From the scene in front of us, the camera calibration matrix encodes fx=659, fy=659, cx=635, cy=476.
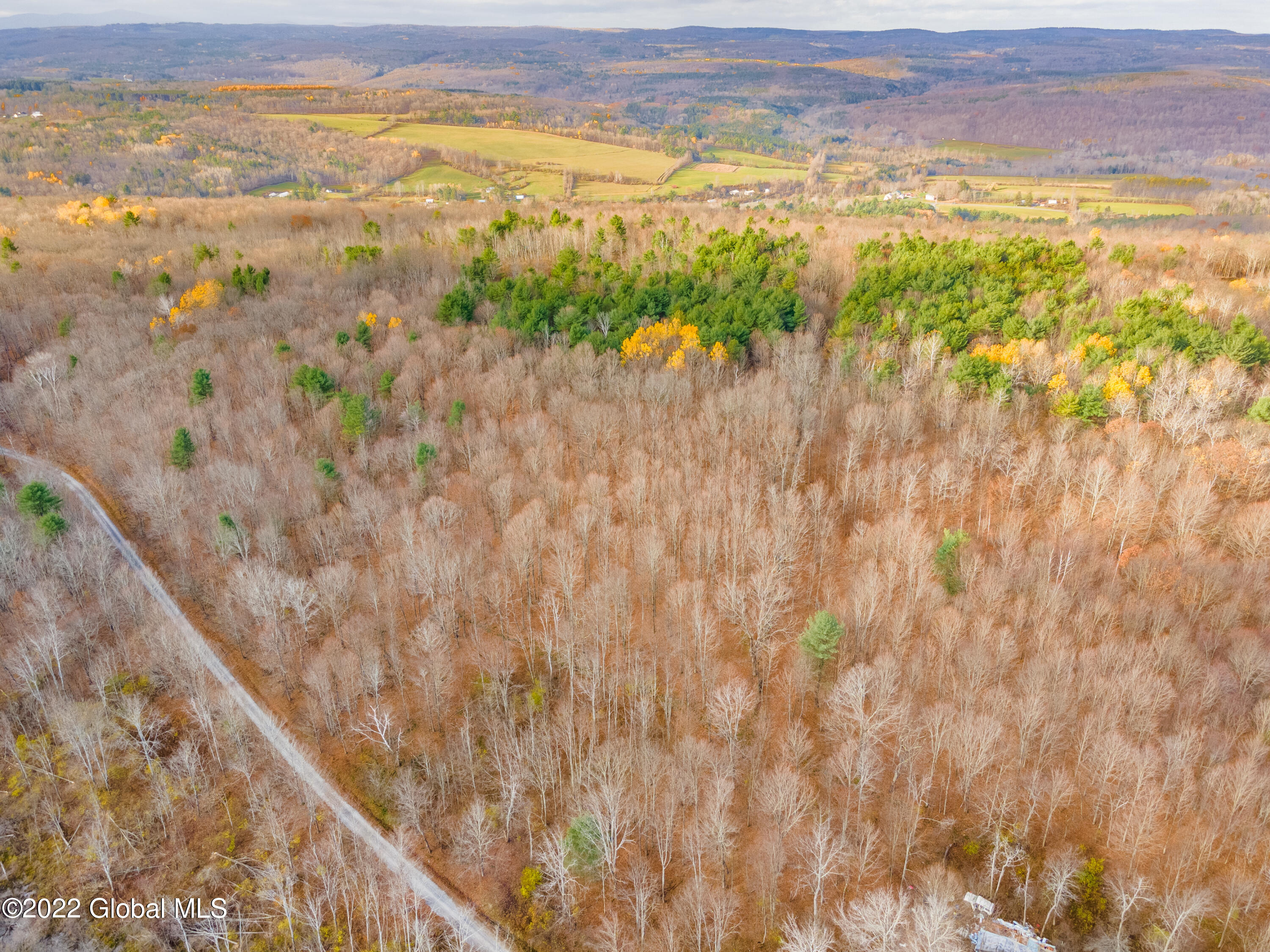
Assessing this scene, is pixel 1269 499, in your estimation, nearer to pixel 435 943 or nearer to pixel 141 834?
pixel 435 943

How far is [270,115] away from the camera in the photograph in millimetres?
184500

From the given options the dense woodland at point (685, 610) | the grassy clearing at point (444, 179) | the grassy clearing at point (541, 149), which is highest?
the grassy clearing at point (541, 149)

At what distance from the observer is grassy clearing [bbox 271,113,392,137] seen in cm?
17325

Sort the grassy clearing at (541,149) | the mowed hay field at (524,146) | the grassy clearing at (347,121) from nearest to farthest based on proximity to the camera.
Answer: the grassy clearing at (541,149) < the mowed hay field at (524,146) < the grassy clearing at (347,121)

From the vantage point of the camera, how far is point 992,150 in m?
178

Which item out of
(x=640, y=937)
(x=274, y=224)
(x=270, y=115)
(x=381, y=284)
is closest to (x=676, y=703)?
(x=640, y=937)

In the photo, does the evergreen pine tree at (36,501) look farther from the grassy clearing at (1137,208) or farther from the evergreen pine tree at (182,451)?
the grassy clearing at (1137,208)

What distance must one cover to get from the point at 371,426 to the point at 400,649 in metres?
26.4

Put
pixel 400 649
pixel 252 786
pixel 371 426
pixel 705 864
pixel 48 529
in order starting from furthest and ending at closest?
pixel 371 426, pixel 48 529, pixel 400 649, pixel 252 786, pixel 705 864

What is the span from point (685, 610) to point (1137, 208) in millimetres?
126177

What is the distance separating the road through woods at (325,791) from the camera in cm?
2931

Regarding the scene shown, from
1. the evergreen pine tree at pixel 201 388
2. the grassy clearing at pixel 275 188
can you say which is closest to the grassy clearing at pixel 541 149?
the grassy clearing at pixel 275 188

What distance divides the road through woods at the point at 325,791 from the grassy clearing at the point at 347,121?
155520 millimetres

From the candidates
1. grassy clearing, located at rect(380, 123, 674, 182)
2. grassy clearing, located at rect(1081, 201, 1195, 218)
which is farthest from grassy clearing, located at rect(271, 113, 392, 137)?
grassy clearing, located at rect(1081, 201, 1195, 218)
